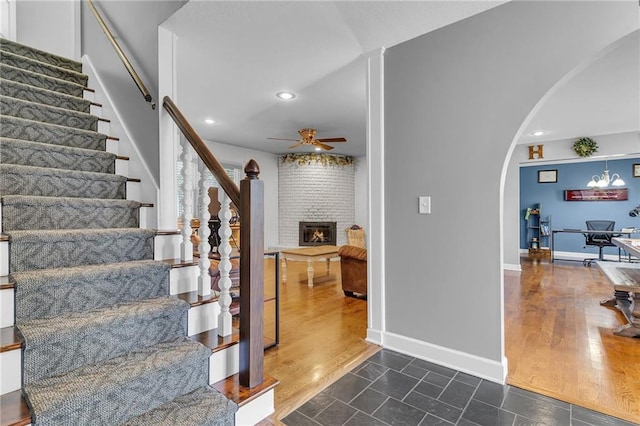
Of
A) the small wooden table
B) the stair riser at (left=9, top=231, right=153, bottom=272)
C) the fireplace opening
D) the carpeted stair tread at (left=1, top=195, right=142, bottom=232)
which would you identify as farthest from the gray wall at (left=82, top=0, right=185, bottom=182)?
the fireplace opening

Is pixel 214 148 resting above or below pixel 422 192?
above

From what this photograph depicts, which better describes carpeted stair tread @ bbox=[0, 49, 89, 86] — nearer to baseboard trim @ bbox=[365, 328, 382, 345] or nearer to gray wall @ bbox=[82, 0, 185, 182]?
gray wall @ bbox=[82, 0, 185, 182]

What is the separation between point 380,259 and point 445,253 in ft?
1.67

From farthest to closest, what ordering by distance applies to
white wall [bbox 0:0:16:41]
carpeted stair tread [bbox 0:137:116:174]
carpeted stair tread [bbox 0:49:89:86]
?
white wall [bbox 0:0:16:41] → carpeted stair tread [bbox 0:49:89:86] → carpeted stair tread [bbox 0:137:116:174]

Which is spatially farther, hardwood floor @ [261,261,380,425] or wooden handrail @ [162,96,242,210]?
hardwood floor @ [261,261,380,425]

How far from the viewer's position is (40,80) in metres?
2.63

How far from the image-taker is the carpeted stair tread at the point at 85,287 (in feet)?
4.56

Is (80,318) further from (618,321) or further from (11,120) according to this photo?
(618,321)

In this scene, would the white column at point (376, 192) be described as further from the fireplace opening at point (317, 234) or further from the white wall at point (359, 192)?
the white wall at point (359, 192)

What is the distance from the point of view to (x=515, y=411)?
167cm

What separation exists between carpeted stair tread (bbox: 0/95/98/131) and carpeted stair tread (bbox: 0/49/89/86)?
67 cm

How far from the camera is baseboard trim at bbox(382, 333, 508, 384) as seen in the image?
1972 millimetres

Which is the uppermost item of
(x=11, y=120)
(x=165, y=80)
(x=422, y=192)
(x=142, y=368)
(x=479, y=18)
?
(x=479, y=18)

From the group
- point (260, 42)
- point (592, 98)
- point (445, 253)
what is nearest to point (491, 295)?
point (445, 253)
